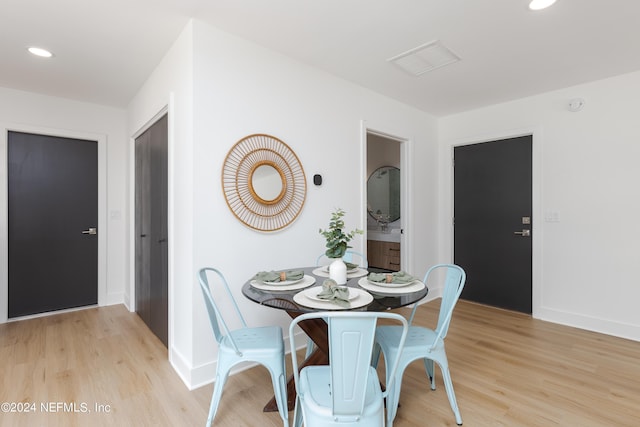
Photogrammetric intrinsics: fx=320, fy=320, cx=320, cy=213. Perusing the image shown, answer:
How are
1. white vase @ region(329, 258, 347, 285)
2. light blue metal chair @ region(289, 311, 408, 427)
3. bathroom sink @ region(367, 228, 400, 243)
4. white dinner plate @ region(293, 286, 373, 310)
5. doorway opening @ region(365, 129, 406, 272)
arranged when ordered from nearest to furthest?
light blue metal chair @ region(289, 311, 408, 427) < white dinner plate @ region(293, 286, 373, 310) < white vase @ region(329, 258, 347, 285) < bathroom sink @ region(367, 228, 400, 243) < doorway opening @ region(365, 129, 406, 272)

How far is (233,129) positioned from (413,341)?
1.86 metres

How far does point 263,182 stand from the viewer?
2.51m

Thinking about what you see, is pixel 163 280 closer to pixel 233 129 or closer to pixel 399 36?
pixel 233 129

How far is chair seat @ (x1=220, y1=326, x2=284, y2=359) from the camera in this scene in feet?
5.59

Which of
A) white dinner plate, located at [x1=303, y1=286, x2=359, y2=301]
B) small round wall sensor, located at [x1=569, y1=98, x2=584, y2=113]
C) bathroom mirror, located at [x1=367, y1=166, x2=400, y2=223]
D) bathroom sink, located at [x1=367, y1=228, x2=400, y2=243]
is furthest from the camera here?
bathroom mirror, located at [x1=367, y1=166, x2=400, y2=223]

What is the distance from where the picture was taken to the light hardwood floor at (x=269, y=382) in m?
1.83

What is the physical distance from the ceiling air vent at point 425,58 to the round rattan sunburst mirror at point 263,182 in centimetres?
124

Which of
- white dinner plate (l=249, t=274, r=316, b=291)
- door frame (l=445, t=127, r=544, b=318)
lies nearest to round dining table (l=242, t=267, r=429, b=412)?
white dinner plate (l=249, t=274, r=316, b=291)

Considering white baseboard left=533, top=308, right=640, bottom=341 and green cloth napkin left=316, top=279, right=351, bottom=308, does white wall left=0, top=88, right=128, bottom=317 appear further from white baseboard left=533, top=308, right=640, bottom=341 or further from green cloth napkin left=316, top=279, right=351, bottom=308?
white baseboard left=533, top=308, right=640, bottom=341

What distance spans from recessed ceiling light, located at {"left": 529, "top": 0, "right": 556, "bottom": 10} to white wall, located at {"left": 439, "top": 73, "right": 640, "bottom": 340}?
1752 millimetres

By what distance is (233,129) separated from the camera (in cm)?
236

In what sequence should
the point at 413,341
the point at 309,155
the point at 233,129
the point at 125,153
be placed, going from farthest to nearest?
the point at 125,153, the point at 309,155, the point at 233,129, the point at 413,341

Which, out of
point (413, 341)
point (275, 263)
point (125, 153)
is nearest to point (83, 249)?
point (125, 153)

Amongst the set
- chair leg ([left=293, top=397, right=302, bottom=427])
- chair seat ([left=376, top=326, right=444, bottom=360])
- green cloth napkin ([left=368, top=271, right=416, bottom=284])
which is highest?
green cloth napkin ([left=368, top=271, right=416, bottom=284])
